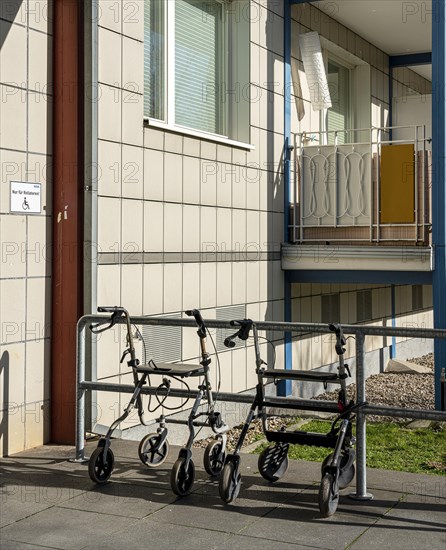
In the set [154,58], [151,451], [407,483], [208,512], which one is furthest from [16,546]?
[154,58]

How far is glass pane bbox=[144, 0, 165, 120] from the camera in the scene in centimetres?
868

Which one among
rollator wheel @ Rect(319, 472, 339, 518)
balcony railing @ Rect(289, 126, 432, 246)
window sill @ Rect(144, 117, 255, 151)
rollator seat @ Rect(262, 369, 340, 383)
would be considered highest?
window sill @ Rect(144, 117, 255, 151)

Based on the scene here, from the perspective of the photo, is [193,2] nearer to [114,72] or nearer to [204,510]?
[114,72]

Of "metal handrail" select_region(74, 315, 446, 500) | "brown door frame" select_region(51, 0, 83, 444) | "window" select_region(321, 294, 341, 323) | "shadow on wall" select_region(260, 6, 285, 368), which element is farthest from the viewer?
"window" select_region(321, 294, 341, 323)

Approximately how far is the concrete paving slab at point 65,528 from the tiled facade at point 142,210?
1.68 metres

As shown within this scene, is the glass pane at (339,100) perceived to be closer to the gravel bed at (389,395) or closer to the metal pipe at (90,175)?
the gravel bed at (389,395)

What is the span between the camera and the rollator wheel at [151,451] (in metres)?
6.06

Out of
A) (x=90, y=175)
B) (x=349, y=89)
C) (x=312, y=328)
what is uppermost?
(x=349, y=89)

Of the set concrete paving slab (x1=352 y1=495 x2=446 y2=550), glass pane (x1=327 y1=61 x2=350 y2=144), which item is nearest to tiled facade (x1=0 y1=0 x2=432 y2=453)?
glass pane (x1=327 y1=61 x2=350 y2=144)

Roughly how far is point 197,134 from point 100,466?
431cm

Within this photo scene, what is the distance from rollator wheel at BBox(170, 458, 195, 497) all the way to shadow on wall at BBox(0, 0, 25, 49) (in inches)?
134

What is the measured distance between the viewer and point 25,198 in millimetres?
6824

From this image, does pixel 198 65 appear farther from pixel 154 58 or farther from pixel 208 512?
pixel 208 512

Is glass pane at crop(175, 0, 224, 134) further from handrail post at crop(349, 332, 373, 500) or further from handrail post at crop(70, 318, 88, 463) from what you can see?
handrail post at crop(349, 332, 373, 500)
